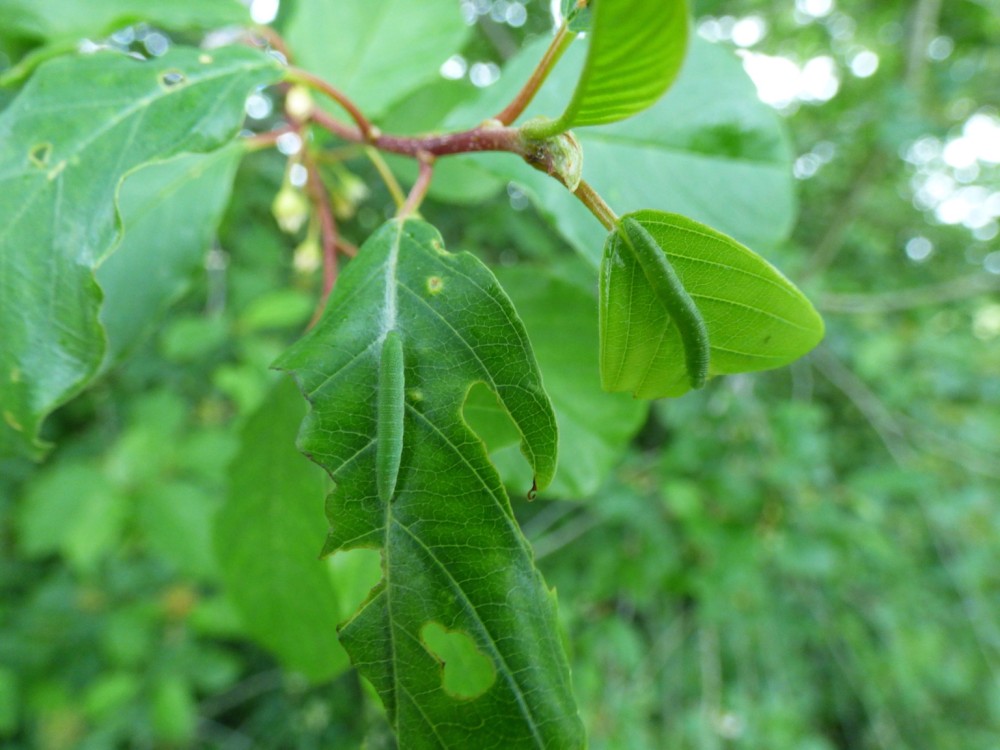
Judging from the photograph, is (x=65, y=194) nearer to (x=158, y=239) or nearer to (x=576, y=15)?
(x=158, y=239)

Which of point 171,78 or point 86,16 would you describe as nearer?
point 171,78

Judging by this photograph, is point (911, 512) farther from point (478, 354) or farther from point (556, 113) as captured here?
point (478, 354)

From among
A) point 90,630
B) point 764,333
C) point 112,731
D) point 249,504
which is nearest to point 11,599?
point 90,630

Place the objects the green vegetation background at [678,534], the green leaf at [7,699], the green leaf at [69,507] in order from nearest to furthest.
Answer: the green leaf at [69,507] < the green leaf at [7,699] < the green vegetation background at [678,534]

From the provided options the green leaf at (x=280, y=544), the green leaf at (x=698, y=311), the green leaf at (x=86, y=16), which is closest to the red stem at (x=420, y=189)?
the green leaf at (x=698, y=311)

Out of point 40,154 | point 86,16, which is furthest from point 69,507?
point 40,154

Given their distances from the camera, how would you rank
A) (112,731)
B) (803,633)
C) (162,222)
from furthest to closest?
1. (803,633)
2. (112,731)
3. (162,222)

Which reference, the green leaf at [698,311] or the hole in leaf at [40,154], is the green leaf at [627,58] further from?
the hole in leaf at [40,154]
